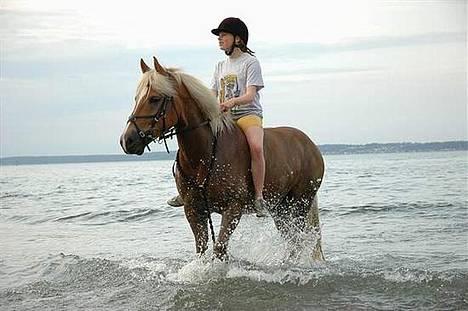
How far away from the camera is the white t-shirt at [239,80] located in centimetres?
605

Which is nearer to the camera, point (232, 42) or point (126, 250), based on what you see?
point (232, 42)

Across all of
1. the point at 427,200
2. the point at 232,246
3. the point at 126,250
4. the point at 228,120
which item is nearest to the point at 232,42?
the point at 228,120

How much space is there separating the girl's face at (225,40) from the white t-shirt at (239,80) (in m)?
0.17

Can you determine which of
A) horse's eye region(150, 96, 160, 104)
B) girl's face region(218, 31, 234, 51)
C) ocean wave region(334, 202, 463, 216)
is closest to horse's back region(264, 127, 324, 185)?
girl's face region(218, 31, 234, 51)

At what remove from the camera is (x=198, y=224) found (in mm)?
5973

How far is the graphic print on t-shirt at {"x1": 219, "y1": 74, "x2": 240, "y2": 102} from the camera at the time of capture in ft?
20.3

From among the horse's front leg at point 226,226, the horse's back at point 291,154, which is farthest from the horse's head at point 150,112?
the horse's back at point 291,154

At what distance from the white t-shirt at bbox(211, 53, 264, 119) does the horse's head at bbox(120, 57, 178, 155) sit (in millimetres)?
924

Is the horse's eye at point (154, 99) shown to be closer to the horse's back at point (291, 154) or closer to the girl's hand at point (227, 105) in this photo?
the girl's hand at point (227, 105)

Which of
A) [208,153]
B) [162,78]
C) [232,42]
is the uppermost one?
[232,42]

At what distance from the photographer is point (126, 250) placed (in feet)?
30.4

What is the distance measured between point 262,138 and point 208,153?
69 centimetres

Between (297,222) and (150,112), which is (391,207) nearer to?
(297,222)

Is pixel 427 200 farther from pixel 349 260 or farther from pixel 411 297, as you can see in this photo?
pixel 411 297
